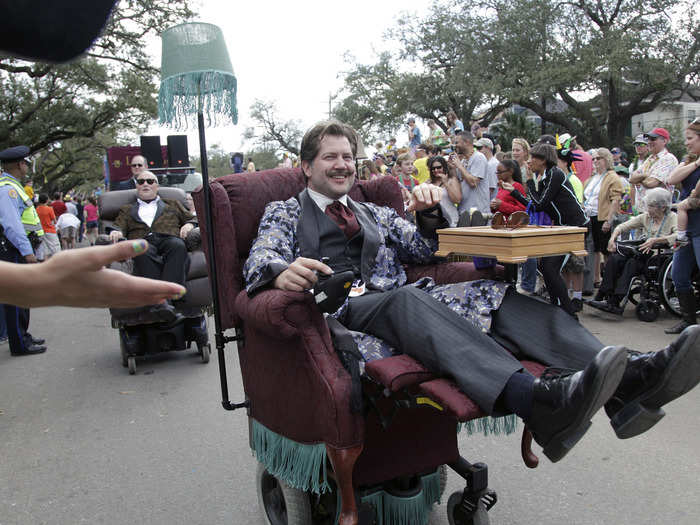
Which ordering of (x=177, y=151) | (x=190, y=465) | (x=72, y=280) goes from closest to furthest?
(x=72, y=280)
(x=190, y=465)
(x=177, y=151)

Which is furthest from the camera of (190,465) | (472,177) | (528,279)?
(528,279)

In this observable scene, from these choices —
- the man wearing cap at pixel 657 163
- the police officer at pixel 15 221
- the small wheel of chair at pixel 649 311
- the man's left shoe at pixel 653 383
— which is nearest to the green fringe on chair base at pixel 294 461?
the man's left shoe at pixel 653 383

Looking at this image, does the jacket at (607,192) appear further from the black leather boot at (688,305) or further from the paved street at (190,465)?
the paved street at (190,465)

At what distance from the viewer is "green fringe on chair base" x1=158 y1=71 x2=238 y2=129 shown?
9.66ft

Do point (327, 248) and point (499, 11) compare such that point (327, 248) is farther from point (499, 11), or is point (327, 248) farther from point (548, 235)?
point (499, 11)

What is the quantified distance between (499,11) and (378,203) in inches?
894

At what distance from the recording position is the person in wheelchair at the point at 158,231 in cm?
527

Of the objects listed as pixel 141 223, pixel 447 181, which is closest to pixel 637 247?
pixel 447 181

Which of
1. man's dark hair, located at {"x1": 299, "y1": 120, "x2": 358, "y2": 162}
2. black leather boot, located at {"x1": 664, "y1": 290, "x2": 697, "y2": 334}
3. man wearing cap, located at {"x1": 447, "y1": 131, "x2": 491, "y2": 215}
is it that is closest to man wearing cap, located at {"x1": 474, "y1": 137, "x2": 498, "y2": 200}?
man wearing cap, located at {"x1": 447, "y1": 131, "x2": 491, "y2": 215}

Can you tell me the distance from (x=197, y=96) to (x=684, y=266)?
4.79 meters

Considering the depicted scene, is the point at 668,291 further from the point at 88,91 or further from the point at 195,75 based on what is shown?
the point at 88,91

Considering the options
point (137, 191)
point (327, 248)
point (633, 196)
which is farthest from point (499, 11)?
point (327, 248)

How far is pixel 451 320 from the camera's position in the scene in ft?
7.02

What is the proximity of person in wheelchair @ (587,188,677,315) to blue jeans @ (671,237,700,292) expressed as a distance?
0.65m
